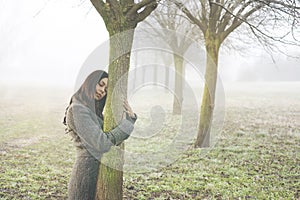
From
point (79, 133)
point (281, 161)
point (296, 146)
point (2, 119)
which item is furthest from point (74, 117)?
point (2, 119)

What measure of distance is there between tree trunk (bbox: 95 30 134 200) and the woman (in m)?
0.18

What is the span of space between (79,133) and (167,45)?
45.0 ft

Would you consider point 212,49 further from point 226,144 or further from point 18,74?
point 18,74

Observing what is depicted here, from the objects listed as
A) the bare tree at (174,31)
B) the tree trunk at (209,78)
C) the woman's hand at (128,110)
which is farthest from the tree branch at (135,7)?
the bare tree at (174,31)

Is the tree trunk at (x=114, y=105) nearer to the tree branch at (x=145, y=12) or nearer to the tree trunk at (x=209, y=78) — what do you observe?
the tree branch at (x=145, y=12)

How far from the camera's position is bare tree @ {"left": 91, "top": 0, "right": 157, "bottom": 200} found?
4.53 metres

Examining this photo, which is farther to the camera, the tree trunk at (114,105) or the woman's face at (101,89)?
the tree trunk at (114,105)

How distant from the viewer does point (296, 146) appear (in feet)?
33.9

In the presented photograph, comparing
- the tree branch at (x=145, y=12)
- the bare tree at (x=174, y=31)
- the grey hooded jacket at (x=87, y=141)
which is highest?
the bare tree at (x=174, y=31)

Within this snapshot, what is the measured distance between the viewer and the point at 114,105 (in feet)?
14.8

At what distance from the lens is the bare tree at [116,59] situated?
453 centimetres

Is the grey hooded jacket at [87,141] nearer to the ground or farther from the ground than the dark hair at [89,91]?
nearer to the ground

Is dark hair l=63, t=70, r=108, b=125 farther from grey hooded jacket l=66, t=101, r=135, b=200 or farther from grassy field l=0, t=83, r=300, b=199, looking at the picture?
grassy field l=0, t=83, r=300, b=199

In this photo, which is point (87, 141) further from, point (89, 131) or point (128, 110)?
point (128, 110)
